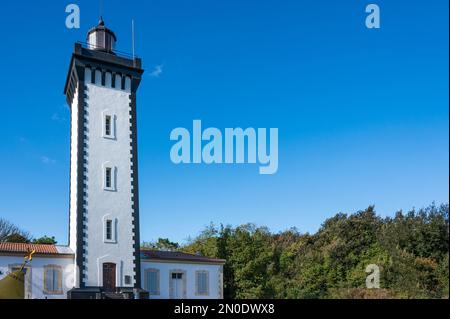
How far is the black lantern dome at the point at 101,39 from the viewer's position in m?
27.9

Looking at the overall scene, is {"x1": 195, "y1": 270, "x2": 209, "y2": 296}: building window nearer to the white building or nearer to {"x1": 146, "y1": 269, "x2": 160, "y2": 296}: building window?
the white building

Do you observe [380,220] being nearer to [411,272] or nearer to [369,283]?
[369,283]

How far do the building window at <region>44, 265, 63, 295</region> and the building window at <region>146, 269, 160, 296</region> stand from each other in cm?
458

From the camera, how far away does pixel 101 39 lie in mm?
28047

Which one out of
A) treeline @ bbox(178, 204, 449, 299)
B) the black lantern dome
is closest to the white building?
the black lantern dome

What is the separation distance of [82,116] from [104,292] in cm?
867

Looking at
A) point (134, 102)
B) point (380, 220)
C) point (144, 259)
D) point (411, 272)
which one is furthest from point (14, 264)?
point (380, 220)

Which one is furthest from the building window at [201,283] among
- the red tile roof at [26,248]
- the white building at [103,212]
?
the red tile roof at [26,248]

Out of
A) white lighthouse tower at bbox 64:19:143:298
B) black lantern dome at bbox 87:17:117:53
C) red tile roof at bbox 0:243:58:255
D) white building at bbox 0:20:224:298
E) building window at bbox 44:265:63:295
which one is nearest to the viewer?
red tile roof at bbox 0:243:58:255

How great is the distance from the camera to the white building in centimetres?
2431

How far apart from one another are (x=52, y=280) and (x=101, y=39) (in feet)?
42.1

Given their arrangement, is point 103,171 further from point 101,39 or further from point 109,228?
point 101,39

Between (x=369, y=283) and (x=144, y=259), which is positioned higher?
(x=144, y=259)

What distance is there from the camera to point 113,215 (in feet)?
84.4
